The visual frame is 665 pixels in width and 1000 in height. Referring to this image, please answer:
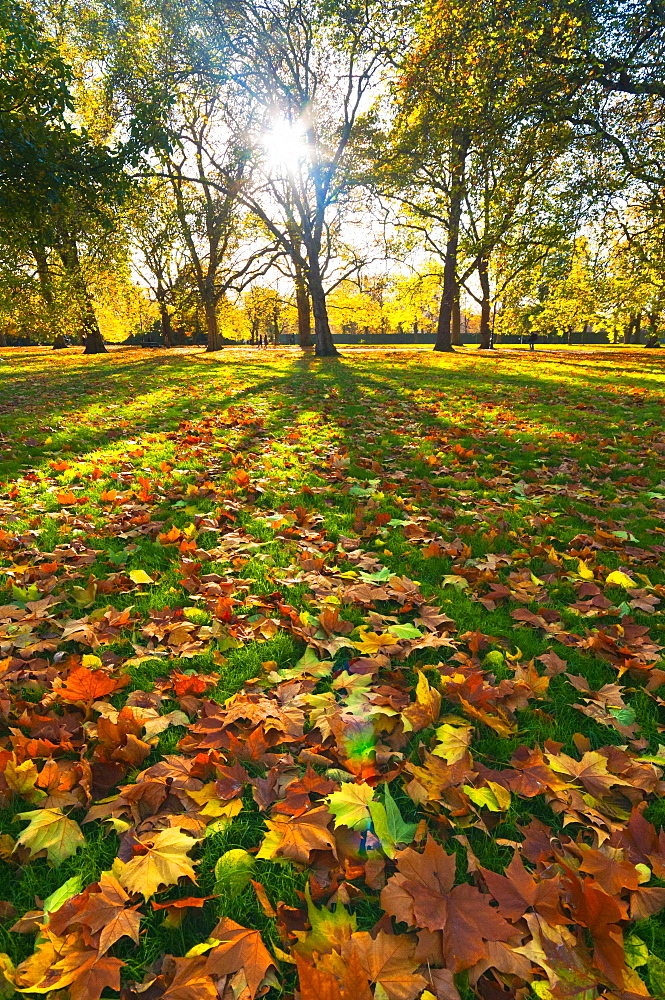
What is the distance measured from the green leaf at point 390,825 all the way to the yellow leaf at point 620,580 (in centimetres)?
221

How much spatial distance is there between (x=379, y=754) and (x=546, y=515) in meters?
2.93

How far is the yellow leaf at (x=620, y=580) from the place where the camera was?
9.96ft

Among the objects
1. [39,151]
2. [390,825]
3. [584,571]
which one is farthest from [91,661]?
[39,151]

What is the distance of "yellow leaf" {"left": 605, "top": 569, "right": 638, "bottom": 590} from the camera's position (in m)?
3.04

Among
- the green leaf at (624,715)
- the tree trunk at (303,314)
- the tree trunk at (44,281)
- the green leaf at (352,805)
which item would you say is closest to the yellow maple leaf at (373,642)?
the green leaf at (352,805)

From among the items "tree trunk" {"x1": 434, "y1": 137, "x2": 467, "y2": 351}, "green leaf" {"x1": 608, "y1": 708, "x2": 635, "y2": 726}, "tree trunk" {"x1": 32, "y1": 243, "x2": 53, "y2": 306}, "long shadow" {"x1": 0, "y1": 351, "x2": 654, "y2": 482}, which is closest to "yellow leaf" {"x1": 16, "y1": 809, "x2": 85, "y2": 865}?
"green leaf" {"x1": 608, "y1": 708, "x2": 635, "y2": 726}

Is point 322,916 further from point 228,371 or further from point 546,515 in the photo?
point 228,371

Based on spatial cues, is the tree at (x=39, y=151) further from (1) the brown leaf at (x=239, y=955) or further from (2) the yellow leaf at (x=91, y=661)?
(1) the brown leaf at (x=239, y=955)

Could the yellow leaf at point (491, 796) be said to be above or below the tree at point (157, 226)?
below

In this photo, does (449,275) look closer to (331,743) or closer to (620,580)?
(620,580)

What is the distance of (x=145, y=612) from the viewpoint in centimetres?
279

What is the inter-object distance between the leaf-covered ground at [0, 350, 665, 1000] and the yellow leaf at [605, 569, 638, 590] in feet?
0.05

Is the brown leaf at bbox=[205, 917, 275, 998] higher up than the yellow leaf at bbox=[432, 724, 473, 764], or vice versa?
the yellow leaf at bbox=[432, 724, 473, 764]

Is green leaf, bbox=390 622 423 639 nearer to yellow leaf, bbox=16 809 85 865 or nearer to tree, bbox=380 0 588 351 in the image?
yellow leaf, bbox=16 809 85 865
